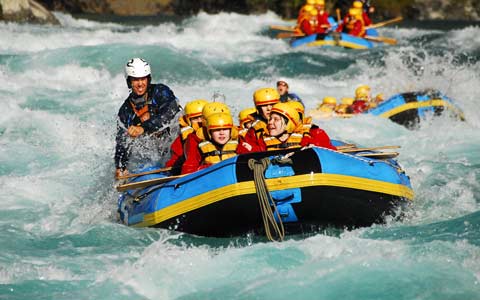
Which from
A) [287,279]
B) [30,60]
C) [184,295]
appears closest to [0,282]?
[184,295]

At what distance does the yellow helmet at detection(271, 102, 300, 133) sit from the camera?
710 centimetres

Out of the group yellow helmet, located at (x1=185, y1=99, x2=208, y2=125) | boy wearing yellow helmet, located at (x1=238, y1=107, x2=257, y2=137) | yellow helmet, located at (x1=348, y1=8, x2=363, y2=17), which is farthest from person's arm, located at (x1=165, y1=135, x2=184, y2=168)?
yellow helmet, located at (x1=348, y1=8, x2=363, y2=17)

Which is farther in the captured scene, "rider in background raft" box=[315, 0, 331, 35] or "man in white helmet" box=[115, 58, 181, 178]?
"rider in background raft" box=[315, 0, 331, 35]

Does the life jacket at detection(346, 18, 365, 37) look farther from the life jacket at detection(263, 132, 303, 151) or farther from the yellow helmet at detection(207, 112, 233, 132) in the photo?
the yellow helmet at detection(207, 112, 233, 132)

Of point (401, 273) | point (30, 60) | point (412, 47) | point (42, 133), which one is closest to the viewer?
point (401, 273)

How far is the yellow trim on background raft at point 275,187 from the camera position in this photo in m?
6.56

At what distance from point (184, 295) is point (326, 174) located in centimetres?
160

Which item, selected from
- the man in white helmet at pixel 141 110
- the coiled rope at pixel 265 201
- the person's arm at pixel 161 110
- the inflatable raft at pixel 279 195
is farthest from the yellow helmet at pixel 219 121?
the person's arm at pixel 161 110

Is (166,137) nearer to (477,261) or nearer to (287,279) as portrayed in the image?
(287,279)

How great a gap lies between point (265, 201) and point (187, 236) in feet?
2.77

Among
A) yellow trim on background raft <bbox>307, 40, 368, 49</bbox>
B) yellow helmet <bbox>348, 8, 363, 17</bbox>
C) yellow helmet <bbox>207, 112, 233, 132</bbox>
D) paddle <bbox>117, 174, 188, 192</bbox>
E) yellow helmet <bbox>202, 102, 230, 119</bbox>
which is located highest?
yellow helmet <bbox>202, 102, 230, 119</bbox>

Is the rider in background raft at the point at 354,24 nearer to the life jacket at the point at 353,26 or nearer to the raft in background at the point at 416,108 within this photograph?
the life jacket at the point at 353,26

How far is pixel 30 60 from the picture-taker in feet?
55.4

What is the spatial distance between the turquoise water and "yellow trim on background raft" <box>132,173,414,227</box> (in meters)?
0.23
